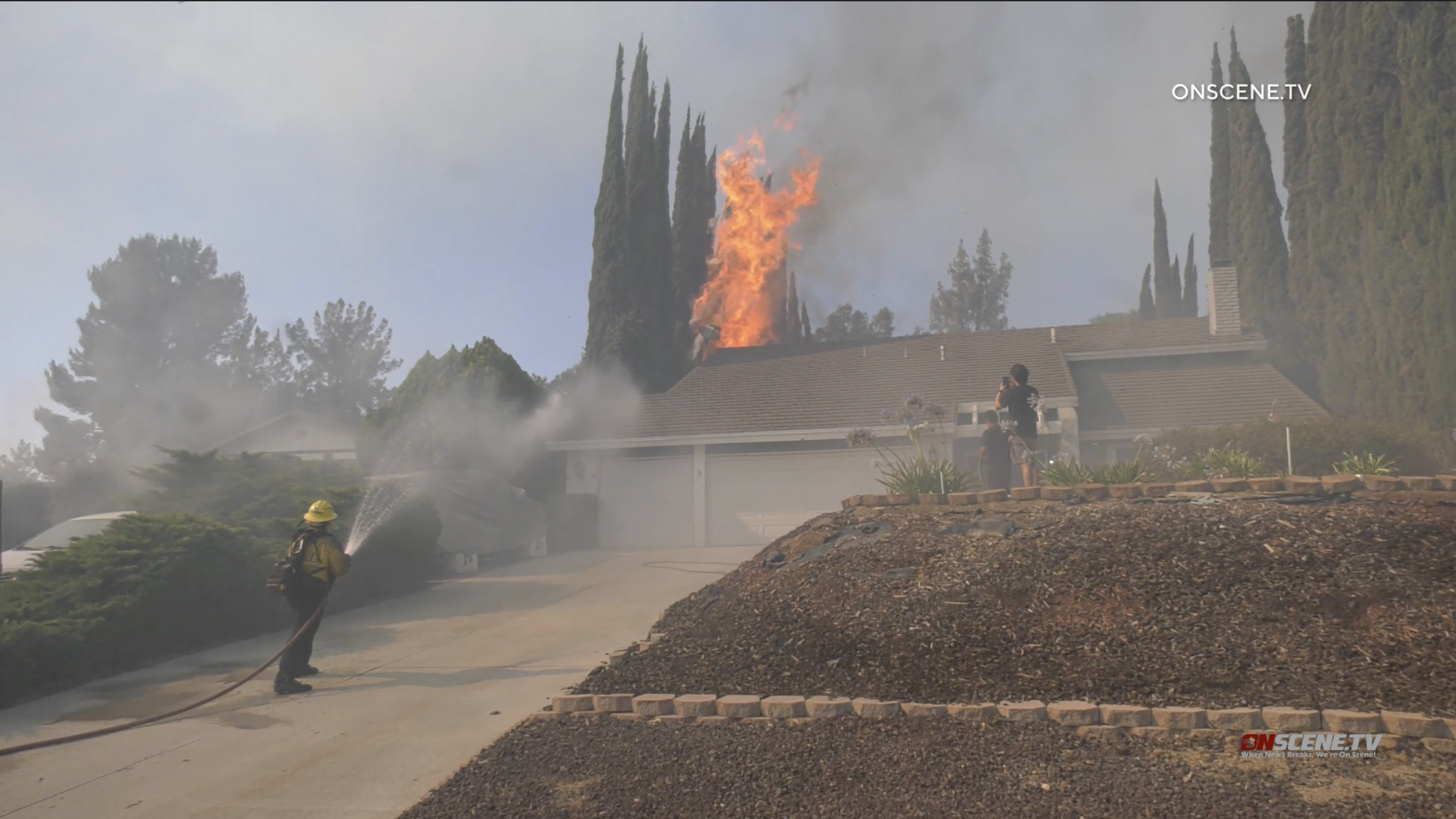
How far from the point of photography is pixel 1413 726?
4406 millimetres

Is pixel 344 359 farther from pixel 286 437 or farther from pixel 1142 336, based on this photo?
pixel 1142 336

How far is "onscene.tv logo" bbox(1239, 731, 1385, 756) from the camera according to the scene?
437cm

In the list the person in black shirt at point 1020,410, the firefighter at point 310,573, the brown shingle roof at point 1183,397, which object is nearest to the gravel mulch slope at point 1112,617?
the person in black shirt at point 1020,410

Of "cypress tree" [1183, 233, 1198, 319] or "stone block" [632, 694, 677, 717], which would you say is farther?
"cypress tree" [1183, 233, 1198, 319]

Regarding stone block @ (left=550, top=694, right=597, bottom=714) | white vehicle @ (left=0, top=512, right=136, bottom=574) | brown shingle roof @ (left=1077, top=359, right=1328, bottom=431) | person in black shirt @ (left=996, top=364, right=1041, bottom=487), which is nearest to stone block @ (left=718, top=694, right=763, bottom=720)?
stone block @ (left=550, top=694, right=597, bottom=714)

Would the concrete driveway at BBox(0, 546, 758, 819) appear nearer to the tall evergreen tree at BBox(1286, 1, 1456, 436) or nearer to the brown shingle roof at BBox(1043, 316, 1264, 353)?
the brown shingle roof at BBox(1043, 316, 1264, 353)

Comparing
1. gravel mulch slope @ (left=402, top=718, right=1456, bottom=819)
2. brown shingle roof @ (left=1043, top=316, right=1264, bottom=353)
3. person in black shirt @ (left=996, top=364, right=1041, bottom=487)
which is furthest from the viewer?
brown shingle roof @ (left=1043, top=316, right=1264, bottom=353)

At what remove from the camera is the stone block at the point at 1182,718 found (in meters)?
4.68

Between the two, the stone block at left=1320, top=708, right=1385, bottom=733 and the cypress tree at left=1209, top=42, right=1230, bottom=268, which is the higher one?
the cypress tree at left=1209, top=42, right=1230, bottom=268

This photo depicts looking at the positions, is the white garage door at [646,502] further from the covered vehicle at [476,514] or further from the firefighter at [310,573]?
the firefighter at [310,573]

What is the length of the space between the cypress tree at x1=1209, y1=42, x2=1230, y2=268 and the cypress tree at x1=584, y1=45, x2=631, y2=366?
19.3m

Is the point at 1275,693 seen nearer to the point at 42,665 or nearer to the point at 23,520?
the point at 42,665

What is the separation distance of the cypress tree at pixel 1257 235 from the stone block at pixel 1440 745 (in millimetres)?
21478

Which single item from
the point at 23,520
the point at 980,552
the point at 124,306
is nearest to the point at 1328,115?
the point at 980,552
